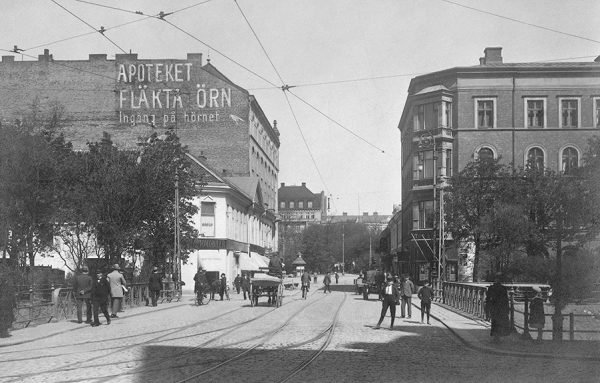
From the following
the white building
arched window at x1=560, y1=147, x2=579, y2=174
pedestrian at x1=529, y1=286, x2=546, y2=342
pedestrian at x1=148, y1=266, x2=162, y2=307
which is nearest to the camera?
pedestrian at x1=529, y1=286, x2=546, y2=342

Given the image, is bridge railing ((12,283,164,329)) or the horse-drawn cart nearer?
bridge railing ((12,283,164,329))

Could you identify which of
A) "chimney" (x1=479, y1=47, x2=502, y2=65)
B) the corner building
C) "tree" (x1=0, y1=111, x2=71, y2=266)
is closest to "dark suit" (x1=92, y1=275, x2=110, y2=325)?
"tree" (x1=0, y1=111, x2=71, y2=266)

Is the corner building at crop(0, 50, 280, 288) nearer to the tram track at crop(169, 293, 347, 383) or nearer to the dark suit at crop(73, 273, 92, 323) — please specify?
the dark suit at crop(73, 273, 92, 323)

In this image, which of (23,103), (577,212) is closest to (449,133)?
(577,212)

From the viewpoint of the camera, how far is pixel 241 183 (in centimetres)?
6253

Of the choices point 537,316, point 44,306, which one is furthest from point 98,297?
point 537,316

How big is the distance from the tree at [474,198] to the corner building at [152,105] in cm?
1683

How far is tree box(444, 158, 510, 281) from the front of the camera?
4406 cm

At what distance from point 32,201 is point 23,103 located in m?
28.6

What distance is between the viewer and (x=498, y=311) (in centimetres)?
1634

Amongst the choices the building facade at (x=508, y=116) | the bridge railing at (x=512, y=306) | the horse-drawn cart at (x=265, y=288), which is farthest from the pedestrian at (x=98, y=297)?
the building facade at (x=508, y=116)

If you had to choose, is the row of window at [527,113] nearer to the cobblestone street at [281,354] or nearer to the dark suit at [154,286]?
the dark suit at [154,286]

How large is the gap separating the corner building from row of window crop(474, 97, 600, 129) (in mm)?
18793

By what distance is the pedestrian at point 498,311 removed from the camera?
16203mm
